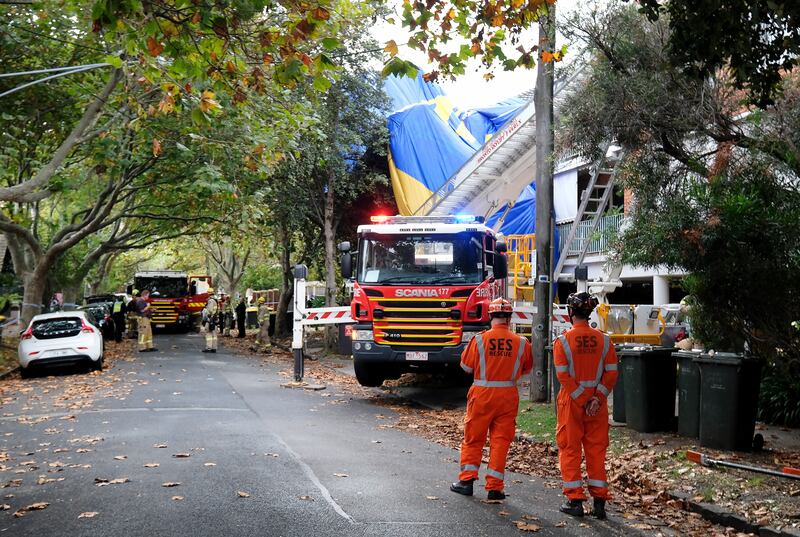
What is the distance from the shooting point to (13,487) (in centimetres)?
727

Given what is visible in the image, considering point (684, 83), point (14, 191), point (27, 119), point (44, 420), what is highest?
point (27, 119)

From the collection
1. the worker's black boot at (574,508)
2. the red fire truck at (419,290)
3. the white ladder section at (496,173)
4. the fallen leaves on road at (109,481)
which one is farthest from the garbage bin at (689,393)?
the white ladder section at (496,173)

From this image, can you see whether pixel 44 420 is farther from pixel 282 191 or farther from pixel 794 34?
pixel 282 191

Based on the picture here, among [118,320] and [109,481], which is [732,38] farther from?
[118,320]

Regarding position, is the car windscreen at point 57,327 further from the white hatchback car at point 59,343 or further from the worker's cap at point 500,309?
the worker's cap at point 500,309

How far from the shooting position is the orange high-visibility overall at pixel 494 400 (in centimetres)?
693

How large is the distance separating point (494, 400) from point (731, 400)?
320cm

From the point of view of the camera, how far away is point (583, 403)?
6617mm

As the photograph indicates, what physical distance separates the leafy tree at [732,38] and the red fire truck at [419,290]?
6.57 metres

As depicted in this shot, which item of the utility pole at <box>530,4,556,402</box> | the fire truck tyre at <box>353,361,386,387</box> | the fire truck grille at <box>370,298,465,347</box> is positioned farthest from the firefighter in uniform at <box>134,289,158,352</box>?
the utility pole at <box>530,4,556,402</box>

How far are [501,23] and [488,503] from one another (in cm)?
487

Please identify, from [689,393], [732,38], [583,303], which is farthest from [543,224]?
[583,303]

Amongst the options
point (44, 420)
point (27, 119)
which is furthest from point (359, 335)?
point (27, 119)

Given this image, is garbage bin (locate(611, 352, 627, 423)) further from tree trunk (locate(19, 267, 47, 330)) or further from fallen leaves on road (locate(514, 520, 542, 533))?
tree trunk (locate(19, 267, 47, 330))
